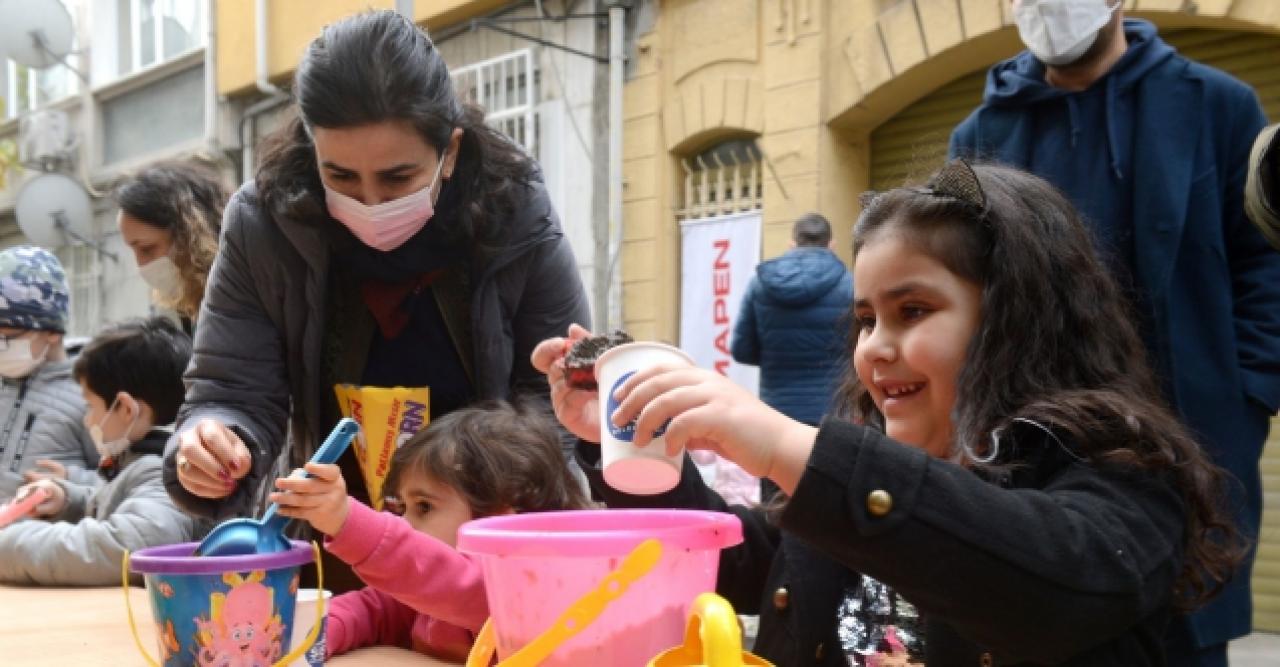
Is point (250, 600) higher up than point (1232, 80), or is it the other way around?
point (1232, 80)

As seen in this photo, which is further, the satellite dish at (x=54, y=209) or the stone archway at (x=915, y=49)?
the satellite dish at (x=54, y=209)

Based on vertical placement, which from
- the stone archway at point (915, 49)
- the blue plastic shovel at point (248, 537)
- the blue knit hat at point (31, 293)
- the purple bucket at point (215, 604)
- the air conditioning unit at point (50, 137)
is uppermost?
the air conditioning unit at point (50, 137)

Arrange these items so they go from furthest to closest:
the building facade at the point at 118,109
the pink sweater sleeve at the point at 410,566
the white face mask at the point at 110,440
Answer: the building facade at the point at 118,109
the white face mask at the point at 110,440
the pink sweater sleeve at the point at 410,566

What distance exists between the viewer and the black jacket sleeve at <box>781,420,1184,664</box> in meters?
1.02

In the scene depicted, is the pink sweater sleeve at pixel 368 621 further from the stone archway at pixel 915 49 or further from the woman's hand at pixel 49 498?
the stone archway at pixel 915 49

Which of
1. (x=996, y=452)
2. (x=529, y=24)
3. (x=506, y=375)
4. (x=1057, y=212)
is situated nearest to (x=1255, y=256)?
(x=1057, y=212)

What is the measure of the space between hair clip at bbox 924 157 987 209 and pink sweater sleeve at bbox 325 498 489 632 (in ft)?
2.45

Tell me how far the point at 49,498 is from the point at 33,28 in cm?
676

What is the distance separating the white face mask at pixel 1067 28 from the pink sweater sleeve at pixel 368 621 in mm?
1556

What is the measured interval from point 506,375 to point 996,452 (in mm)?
1066

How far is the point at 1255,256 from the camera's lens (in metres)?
2.10

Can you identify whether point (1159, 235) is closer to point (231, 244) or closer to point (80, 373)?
point (231, 244)

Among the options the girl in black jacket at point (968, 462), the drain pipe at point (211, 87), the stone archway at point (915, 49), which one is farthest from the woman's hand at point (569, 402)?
the drain pipe at point (211, 87)

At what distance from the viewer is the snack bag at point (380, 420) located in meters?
2.04
